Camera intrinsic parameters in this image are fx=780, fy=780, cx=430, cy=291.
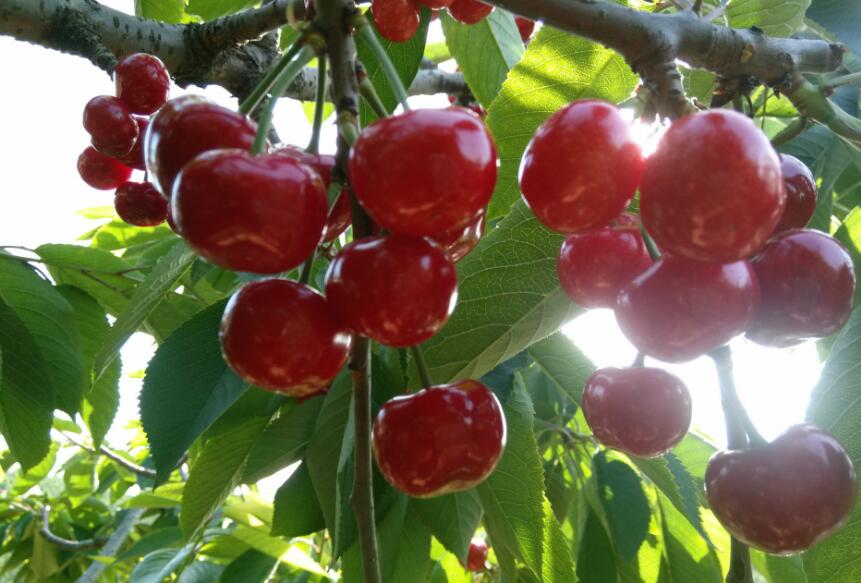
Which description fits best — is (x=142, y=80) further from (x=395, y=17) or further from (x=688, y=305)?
(x=688, y=305)

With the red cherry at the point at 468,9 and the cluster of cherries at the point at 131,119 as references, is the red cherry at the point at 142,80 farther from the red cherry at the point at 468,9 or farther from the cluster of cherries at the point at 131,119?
the red cherry at the point at 468,9

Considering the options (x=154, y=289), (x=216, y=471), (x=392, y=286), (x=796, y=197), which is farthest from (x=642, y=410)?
(x=216, y=471)

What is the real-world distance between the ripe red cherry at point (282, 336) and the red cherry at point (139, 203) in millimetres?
1173

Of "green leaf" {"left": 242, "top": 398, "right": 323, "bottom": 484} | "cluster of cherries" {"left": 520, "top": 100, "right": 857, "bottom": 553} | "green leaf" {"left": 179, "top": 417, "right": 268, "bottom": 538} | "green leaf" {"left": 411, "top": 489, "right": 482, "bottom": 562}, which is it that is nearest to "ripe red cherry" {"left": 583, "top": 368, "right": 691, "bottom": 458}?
"cluster of cherries" {"left": 520, "top": 100, "right": 857, "bottom": 553}

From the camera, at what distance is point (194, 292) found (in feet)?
5.71

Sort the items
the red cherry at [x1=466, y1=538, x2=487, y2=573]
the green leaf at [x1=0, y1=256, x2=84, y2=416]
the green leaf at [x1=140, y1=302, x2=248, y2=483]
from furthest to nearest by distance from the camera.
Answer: the red cherry at [x1=466, y1=538, x2=487, y2=573], the green leaf at [x1=0, y1=256, x2=84, y2=416], the green leaf at [x1=140, y1=302, x2=248, y2=483]

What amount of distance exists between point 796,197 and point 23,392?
1.47 m

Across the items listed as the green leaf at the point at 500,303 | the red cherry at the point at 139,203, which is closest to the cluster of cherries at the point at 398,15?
the green leaf at the point at 500,303

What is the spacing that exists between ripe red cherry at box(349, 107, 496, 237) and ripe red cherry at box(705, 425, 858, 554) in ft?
1.39

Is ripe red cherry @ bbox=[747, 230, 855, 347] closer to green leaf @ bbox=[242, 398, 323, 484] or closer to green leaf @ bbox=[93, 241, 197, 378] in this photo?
green leaf @ bbox=[93, 241, 197, 378]

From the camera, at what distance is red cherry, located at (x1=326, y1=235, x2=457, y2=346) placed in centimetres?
63

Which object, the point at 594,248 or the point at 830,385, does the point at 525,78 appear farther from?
the point at 830,385

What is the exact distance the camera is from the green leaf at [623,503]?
1.75m

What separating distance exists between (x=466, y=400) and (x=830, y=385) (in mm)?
505
